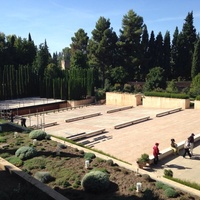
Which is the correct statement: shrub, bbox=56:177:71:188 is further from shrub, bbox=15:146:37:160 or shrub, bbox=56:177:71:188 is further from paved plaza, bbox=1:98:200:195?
shrub, bbox=15:146:37:160

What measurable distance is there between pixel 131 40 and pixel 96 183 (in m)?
39.8

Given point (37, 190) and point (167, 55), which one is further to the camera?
point (167, 55)

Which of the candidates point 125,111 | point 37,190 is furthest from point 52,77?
point 37,190

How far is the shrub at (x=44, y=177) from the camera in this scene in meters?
9.55

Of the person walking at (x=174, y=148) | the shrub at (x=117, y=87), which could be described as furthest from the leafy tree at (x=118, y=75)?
the person walking at (x=174, y=148)

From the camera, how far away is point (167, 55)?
1865 inches

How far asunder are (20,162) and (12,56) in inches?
1434

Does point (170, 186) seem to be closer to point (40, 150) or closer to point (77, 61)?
point (40, 150)

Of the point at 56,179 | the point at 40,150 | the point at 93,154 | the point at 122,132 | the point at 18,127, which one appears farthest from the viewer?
the point at 122,132

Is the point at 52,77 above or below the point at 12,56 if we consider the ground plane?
below

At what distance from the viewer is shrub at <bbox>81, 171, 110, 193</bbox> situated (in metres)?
8.73

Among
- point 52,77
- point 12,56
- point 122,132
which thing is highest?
point 12,56

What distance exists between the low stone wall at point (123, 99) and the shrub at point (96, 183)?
79.2 feet

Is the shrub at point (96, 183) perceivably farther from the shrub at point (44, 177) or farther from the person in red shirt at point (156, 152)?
the person in red shirt at point (156, 152)
